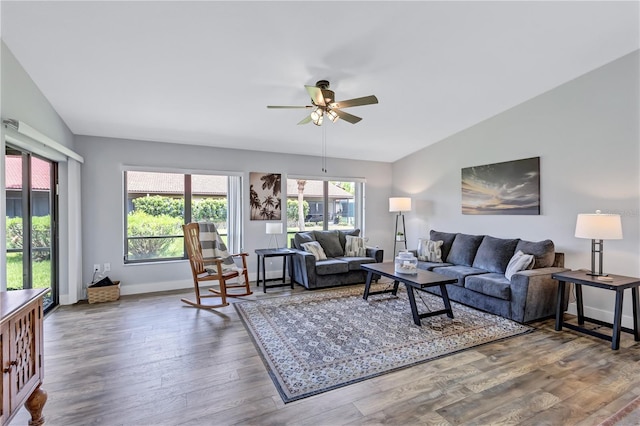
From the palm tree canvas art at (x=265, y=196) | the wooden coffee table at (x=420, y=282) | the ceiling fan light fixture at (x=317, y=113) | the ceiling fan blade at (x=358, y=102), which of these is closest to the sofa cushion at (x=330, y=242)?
the palm tree canvas art at (x=265, y=196)

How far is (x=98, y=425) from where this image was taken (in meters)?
1.81

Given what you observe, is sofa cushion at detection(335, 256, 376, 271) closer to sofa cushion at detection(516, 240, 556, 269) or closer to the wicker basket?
sofa cushion at detection(516, 240, 556, 269)

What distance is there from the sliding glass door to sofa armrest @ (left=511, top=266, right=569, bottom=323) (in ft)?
16.5

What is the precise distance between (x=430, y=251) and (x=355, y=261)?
3.89 feet

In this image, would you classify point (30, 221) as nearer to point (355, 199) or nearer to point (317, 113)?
point (317, 113)

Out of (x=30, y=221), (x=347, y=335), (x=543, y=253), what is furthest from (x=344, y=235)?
(x=30, y=221)

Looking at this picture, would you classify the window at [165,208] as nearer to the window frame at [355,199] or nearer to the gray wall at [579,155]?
the window frame at [355,199]

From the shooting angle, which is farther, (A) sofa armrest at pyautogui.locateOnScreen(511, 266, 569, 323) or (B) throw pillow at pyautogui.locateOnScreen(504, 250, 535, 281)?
(B) throw pillow at pyautogui.locateOnScreen(504, 250, 535, 281)

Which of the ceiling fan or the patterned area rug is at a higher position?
the ceiling fan

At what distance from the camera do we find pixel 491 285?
3.63 m

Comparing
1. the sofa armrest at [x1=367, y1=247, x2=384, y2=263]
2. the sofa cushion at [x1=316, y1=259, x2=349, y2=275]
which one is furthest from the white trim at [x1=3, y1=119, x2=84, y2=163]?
the sofa armrest at [x1=367, y1=247, x2=384, y2=263]

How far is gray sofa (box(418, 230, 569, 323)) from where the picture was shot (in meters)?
3.40

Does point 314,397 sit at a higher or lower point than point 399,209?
lower

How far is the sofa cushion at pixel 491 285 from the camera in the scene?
3.51 metres
